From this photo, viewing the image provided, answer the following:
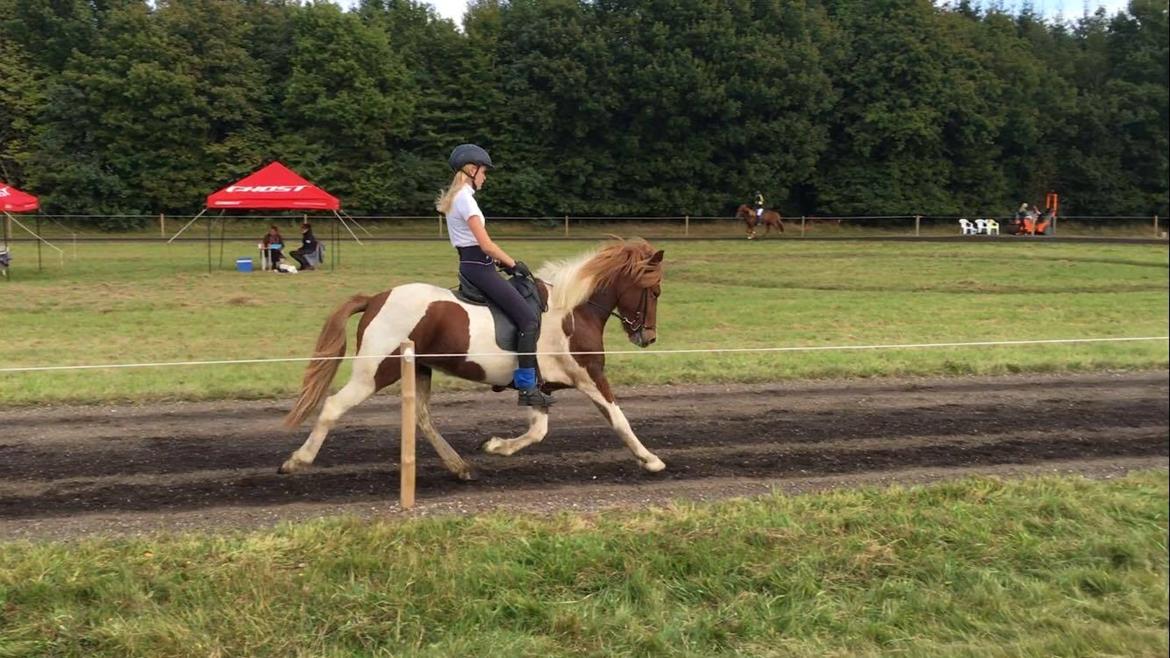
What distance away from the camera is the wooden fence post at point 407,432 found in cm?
558

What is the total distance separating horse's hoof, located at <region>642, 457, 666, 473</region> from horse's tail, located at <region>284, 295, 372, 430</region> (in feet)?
7.93

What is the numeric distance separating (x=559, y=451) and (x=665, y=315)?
25.6 ft

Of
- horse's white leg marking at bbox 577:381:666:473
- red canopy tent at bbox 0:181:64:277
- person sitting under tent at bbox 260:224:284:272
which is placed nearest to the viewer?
horse's white leg marking at bbox 577:381:666:473

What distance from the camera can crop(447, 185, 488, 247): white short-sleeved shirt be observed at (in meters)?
6.09

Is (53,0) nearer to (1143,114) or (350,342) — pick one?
(350,342)

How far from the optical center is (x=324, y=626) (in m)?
4.04

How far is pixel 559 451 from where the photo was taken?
7199mm

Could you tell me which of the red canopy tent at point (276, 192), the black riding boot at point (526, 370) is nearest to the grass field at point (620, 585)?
the black riding boot at point (526, 370)

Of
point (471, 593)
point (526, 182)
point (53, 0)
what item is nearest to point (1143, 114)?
point (471, 593)

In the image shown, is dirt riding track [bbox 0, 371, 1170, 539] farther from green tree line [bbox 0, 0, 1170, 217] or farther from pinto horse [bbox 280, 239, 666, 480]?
green tree line [bbox 0, 0, 1170, 217]

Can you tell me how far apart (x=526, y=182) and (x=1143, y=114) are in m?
12.1

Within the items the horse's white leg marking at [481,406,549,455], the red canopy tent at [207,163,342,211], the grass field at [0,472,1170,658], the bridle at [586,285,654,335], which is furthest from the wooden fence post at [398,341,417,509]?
the red canopy tent at [207,163,342,211]

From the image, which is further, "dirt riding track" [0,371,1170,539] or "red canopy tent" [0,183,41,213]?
"red canopy tent" [0,183,41,213]

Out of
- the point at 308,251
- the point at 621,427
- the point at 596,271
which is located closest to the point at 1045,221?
the point at 596,271
